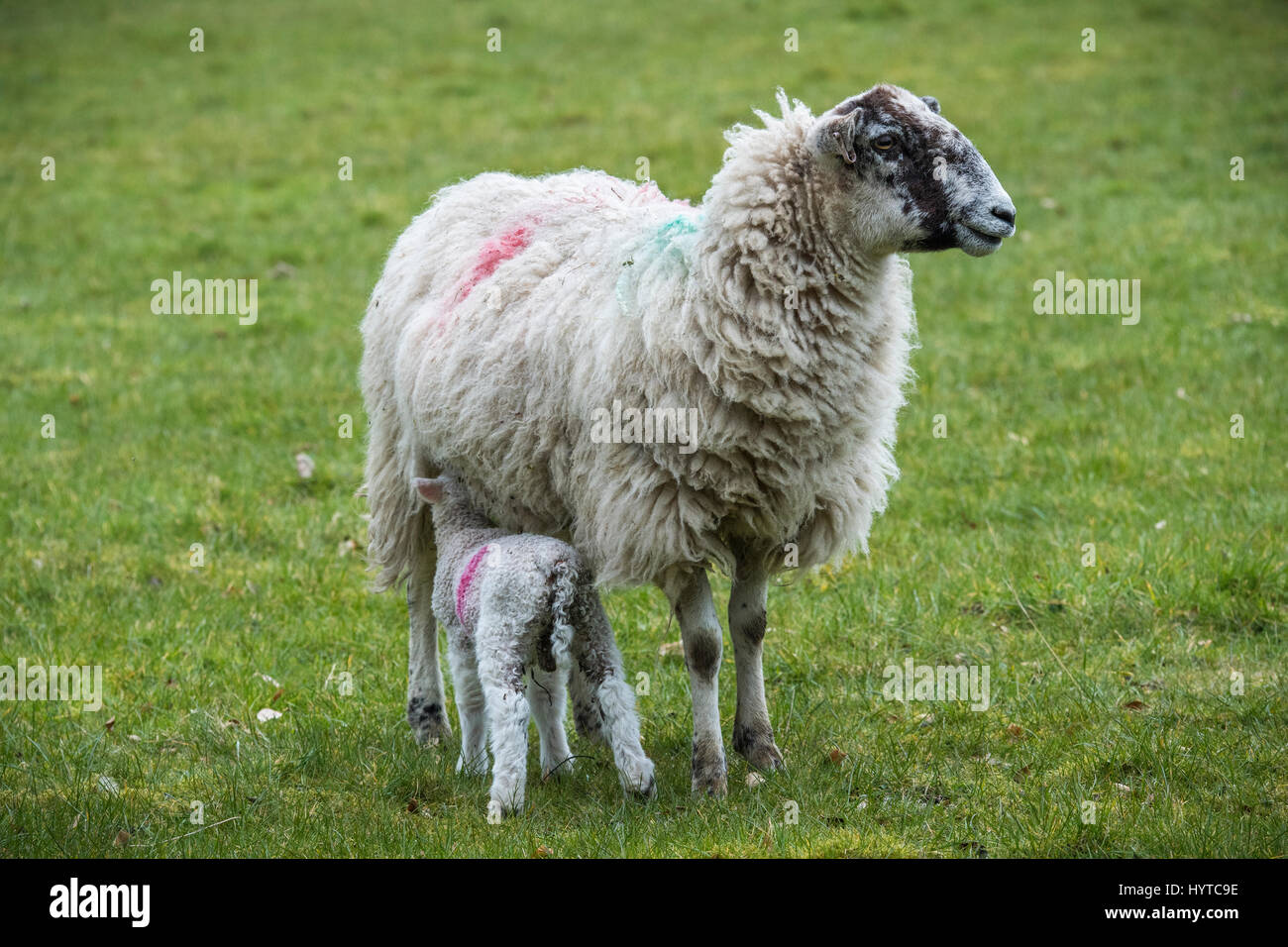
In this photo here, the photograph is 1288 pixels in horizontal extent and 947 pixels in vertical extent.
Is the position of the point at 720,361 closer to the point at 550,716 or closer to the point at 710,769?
the point at 710,769

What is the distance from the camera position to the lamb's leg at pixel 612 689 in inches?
175

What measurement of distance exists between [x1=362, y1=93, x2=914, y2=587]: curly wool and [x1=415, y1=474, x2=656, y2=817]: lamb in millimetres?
177

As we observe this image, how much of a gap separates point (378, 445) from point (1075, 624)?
3.01 m

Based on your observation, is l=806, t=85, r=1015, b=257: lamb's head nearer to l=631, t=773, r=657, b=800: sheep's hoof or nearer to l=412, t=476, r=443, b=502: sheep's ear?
l=412, t=476, r=443, b=502: sheep's ear

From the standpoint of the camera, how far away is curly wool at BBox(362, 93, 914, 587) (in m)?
4.39

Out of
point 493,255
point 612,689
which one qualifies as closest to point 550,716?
point 612,689

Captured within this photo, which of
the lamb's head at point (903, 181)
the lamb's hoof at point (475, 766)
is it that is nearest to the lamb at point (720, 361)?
the lamb's head at point (903, 181)

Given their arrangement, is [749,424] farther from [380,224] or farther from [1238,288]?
[380,224]

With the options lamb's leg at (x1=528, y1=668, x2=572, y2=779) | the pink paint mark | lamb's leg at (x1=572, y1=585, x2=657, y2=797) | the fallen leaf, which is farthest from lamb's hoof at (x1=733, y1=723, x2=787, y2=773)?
the fallen leaf

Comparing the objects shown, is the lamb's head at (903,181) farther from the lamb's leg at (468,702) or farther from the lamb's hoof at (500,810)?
the lamb's hoof at (500,810)

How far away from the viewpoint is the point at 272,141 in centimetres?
1581

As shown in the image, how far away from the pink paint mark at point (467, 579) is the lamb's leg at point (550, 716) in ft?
1.50

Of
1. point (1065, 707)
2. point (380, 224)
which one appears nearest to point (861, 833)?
point (1065, 707)
